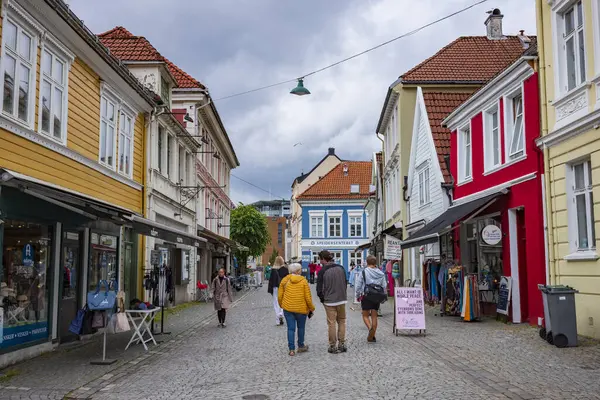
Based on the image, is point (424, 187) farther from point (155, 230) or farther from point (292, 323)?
point (292, 323)

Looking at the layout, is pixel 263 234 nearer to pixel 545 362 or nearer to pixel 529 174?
pixel 529 174

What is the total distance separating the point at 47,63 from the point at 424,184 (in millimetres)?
16324

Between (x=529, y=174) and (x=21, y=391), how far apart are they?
11412mm

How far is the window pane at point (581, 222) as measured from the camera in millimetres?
12578

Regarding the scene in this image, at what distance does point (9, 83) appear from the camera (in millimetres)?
10508

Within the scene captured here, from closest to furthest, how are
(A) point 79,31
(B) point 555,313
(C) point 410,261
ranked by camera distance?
(B) point 555,313, (A) point 79,31, (C) point 410,261

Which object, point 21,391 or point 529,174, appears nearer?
point 21,391

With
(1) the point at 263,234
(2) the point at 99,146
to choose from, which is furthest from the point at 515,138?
(1) the point at 263,234

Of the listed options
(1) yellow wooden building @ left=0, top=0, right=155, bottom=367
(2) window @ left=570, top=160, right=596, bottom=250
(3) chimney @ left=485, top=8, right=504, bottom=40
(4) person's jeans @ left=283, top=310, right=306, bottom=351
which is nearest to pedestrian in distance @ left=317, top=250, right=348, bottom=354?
(4) person's jeans @ left=283, top=310, right=306, bottom=351

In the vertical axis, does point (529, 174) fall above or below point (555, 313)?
above

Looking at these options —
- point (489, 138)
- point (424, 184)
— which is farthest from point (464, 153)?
point (424, 184)

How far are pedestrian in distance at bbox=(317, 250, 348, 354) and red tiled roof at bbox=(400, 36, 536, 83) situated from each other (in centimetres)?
1723

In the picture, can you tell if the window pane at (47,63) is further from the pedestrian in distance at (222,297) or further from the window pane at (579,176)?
the window pane at (579,176)

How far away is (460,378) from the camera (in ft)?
28.3
